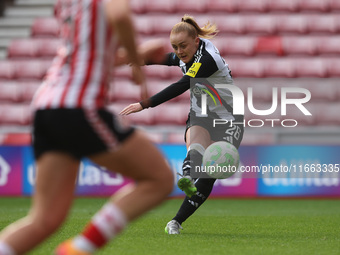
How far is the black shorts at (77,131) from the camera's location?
110 inches

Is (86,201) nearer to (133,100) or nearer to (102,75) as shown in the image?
(133,100)

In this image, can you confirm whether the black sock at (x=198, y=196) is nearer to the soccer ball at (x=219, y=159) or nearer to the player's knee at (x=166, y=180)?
the soccer ball at (x=219, y=159)

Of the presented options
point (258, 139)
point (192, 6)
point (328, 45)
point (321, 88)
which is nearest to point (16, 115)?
point (192, 6)

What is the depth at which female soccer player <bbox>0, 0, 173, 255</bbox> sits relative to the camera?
282cm

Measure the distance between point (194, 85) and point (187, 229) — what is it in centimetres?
136

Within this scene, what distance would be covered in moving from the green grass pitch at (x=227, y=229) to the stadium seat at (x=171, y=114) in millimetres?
2774

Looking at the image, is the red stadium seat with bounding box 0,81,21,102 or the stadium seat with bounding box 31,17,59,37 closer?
the red stadium seat with bounding box 0,81,21,102

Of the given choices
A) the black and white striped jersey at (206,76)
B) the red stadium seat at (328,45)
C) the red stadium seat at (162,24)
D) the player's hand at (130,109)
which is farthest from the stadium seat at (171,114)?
the player's hand at (130,109)

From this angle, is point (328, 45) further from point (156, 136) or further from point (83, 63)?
point (83, 63)

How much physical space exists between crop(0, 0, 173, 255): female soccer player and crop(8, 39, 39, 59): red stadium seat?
1145cm

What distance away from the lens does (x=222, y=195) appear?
33.9 ft

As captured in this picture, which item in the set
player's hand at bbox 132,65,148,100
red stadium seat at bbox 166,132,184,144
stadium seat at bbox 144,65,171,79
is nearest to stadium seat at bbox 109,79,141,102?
stadium seat at bbox 144,65,171,79

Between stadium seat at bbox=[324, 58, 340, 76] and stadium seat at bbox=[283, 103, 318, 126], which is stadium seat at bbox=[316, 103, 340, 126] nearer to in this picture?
stadium seat at bbox=[283, 103, 318, 126]

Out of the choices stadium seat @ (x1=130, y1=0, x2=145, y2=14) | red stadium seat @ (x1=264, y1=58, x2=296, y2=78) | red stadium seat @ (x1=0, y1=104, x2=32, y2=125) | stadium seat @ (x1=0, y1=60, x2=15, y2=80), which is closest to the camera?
red stadium seat @ (x1=0, y1=104, x2=32, y2=125)
